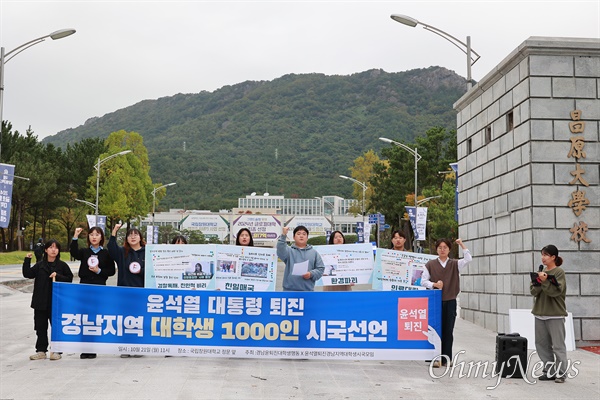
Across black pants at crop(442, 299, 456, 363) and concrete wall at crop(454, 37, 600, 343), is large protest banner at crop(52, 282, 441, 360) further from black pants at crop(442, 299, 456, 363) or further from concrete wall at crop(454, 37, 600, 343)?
concrete wall at crop(454, 37, 600, 343)

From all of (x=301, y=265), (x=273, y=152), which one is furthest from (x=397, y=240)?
(x=273, y=152)

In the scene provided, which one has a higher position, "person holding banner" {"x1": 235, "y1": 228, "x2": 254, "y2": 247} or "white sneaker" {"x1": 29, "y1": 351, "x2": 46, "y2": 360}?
"person holding banner" {"x1": 235, "y1": 228, "x2": 254, "y2": 247}

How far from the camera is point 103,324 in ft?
34.0

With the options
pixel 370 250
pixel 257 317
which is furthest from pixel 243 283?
pixel 370 250

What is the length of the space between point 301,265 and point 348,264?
1732 mm

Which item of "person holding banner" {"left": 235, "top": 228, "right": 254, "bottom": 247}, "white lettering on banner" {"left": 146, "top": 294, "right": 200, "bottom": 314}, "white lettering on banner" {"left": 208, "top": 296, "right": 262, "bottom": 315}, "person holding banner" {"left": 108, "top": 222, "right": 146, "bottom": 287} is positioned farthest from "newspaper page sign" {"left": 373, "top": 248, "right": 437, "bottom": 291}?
"person holding banner" {"left": 108, "top": 222, "right": 146, "bottom": 287}

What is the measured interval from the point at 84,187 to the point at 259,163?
331 ft

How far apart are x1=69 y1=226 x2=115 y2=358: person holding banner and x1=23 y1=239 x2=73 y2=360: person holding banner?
0.98 ft

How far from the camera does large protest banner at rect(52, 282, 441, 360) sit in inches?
405

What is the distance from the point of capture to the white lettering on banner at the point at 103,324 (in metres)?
10.4

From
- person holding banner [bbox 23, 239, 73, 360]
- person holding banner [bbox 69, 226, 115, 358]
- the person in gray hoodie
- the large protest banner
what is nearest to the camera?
the large protest banner

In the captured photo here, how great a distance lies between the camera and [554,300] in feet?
30.3

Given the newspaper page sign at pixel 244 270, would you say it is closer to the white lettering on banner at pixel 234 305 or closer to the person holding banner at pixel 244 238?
the person holding banner at pixel 244 238

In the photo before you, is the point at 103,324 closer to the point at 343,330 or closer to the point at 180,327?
the point at 180,327
